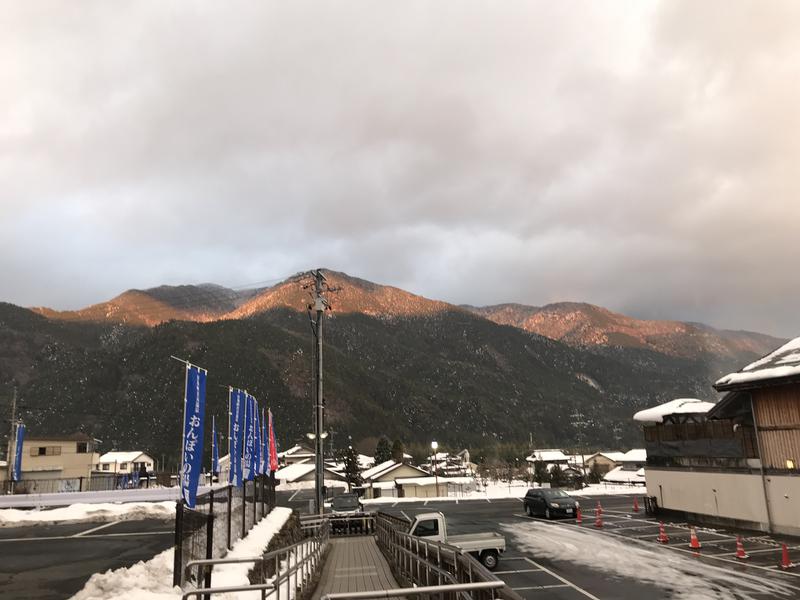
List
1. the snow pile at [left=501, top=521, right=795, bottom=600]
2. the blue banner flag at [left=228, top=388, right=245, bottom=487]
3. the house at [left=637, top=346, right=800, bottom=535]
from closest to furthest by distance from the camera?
the snow pile at [left=501, top=521, right=795, bottom=600], the blue banner flag at [left=228, top=388, right=245, bottom=487], the house at [left=637, top=346, right=800, bottom=535]

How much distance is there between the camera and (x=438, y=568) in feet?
28.9

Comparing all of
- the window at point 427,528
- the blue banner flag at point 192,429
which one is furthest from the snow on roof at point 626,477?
the blue banner flag at point 192,429

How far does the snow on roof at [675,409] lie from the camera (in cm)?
3192

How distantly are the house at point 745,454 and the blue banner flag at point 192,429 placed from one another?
22.7m

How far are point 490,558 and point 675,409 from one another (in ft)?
67.3

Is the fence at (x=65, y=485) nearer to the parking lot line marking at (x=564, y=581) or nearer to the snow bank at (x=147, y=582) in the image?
the parking lot line marking at (x=564, y=581)

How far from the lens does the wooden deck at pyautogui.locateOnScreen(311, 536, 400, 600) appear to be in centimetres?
1437

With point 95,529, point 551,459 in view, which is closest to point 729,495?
→ point 95,529

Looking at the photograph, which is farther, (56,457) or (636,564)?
(56,457)

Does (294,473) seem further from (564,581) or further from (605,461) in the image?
(564,581)

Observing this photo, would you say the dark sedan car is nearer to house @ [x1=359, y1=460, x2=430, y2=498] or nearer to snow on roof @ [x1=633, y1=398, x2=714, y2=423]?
snow on roof @ [x1=633, y1=398, x2=714, y2=423]

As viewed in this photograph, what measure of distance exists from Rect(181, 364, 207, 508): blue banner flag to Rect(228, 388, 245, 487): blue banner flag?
24.7ft

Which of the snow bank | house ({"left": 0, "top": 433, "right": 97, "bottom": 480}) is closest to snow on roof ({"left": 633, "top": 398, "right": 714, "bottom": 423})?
the snow bank

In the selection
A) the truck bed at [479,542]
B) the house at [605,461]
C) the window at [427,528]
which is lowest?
the house at [605,461]
